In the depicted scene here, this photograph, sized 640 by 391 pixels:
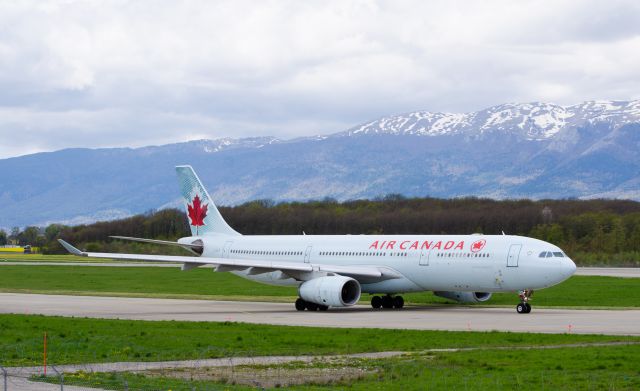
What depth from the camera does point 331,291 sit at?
4888 centimetres

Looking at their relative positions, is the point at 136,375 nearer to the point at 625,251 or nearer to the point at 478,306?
the point at 478,306

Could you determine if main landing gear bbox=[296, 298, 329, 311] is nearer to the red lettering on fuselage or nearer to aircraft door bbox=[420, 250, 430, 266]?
the red lettering on fuselage

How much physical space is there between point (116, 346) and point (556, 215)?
11719cm

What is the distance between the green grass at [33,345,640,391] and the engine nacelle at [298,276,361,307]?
19.7 m

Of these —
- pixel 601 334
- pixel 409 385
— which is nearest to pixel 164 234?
pixel 601 334

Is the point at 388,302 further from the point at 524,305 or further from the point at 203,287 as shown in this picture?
the point at 203,287

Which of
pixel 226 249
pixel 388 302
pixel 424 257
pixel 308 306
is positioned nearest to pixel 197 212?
pixel 226 249

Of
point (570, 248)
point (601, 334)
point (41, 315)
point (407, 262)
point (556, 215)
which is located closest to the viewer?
point (601, 334)

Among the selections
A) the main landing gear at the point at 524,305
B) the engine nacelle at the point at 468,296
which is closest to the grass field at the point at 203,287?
the engine nacelle at the point at 468,296

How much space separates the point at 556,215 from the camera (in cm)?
14250

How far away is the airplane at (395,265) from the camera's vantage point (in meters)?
46.9

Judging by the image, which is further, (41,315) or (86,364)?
(41,315)

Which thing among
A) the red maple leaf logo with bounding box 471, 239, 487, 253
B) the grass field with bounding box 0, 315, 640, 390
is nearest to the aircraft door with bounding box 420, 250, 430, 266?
the red maple leaf logo with bounding box 471, 239, 487, 253

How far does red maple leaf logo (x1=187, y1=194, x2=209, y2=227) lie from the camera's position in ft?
204
